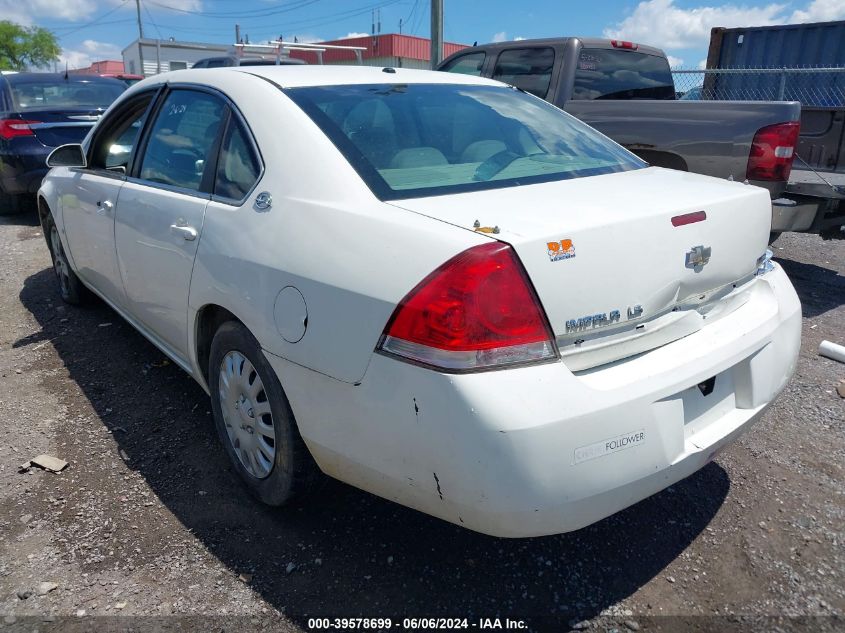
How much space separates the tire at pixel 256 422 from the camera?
7.96 feet

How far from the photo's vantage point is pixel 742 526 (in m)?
2.66

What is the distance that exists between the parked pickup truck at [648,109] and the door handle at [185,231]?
4088mm

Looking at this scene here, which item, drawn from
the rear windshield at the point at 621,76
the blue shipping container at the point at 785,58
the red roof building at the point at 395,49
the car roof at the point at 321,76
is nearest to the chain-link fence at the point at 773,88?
the blue shipping container at the point at 785,58

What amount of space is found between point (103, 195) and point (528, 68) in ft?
14.3

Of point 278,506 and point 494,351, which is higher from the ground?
point 494,351

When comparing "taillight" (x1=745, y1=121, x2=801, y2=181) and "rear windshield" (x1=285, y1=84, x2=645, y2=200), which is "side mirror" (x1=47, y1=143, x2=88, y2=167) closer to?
"rear windshield" (x1=285, y1=84, x2=645, y2=200)

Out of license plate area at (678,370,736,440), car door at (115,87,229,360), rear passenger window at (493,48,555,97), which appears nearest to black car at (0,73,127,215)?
rear passenger window at (493,48,555,97)

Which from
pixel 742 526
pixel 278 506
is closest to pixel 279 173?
pixel 278 506

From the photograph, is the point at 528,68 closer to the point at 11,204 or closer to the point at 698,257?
the point at 698,257

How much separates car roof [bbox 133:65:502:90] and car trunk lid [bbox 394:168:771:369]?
3.21 ft

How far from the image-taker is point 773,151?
499 centimetres

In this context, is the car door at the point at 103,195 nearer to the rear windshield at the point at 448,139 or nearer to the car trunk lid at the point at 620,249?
the rear windshield at the point at 448,139

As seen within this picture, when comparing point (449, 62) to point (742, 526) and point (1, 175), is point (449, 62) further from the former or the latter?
point (742, 526)

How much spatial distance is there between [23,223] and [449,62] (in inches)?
219
